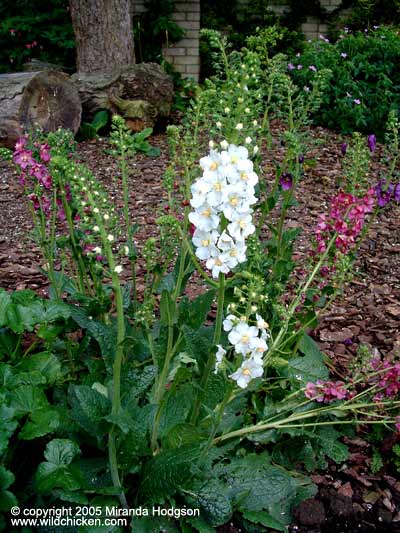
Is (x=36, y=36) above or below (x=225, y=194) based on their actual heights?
below

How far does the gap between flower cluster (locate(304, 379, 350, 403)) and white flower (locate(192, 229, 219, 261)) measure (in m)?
0.74

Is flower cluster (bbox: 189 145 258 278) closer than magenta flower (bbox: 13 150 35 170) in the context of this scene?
Yes

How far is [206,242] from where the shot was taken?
4.80 feet

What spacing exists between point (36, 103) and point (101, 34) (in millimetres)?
1186

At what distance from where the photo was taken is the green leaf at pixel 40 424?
1.68m

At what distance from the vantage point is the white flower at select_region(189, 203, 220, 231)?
55.8 inches

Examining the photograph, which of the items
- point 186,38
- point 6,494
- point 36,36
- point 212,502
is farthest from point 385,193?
point 36,36

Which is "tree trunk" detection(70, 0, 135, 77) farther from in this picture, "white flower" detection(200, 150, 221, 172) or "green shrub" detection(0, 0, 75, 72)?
"white flower" detection(200, 150, 221, 172)

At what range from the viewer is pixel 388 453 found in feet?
7.30

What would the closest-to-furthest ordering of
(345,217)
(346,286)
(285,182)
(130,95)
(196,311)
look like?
(196,311)
(345,217)
(285,182)
(346,286)
(130,95)

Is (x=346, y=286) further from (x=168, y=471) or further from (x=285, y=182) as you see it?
(x=168, y=471)

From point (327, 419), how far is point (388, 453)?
25 cm

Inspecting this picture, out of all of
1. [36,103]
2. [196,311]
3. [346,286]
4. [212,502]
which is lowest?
[346,286]

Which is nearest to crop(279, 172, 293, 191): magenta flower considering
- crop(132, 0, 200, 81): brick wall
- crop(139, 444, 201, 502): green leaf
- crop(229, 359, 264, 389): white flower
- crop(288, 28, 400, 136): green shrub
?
crop(229, 359, 264, 389): white flower
